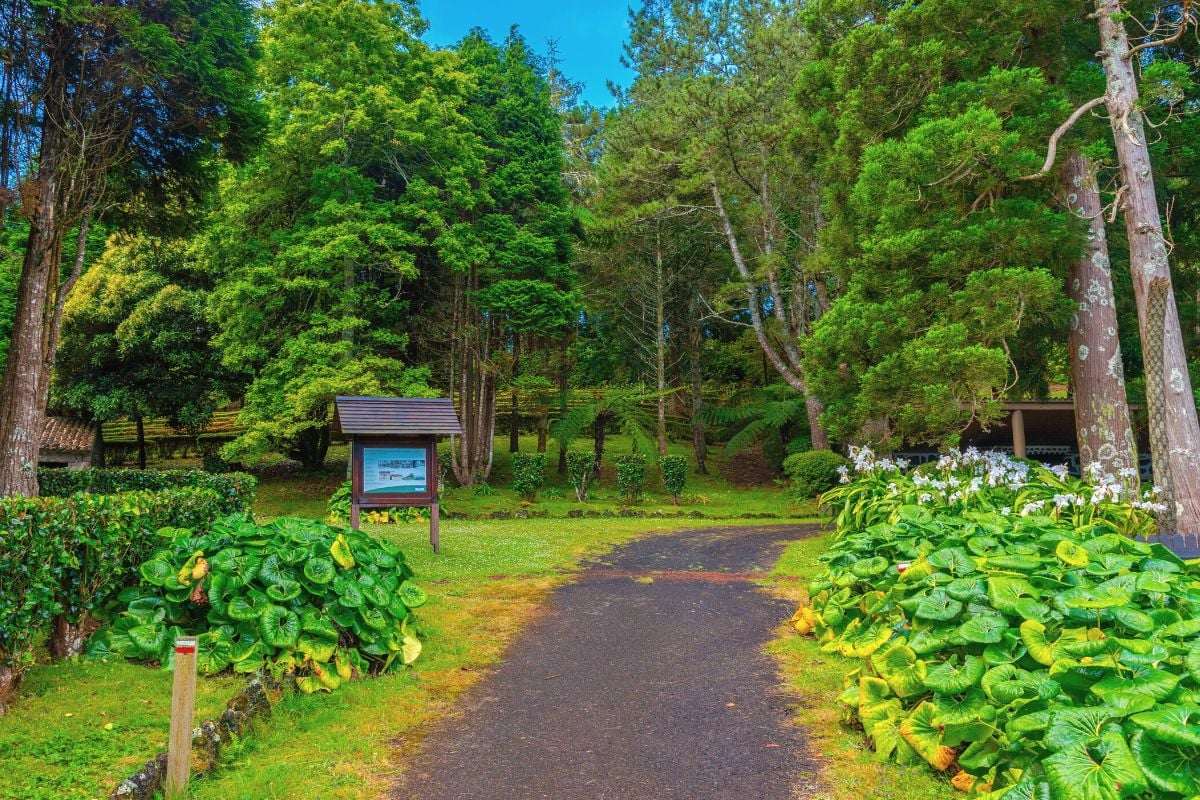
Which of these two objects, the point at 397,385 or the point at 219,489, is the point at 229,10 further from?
the point at 397,385

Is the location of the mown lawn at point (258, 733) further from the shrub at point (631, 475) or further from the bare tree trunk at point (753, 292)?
the bare tree trunk at point (753, 292)

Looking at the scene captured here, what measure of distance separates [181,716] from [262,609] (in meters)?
1.63

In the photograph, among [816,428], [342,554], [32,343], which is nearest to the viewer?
[342,554]

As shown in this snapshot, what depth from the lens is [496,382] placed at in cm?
2170

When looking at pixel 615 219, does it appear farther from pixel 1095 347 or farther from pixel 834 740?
pixel 834 740

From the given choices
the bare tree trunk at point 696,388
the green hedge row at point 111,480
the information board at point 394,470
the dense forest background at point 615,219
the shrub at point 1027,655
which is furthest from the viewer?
the bare tree trunk at point 696,388

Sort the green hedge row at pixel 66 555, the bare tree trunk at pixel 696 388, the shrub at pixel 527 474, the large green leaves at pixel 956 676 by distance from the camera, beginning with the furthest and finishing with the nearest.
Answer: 1. the bare tree trunk at pixel 696 388
2. the shrub at pixel 527 474
3. the green hedge row at pixel 66 555
4. the large green leaves at pixel 956 676

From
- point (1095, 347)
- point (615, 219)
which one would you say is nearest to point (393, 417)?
point (1095, 347)

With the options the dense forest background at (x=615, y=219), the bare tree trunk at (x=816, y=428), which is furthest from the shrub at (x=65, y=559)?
the bare tree trunk at (x=816, y=428)

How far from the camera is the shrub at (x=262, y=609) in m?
4.79

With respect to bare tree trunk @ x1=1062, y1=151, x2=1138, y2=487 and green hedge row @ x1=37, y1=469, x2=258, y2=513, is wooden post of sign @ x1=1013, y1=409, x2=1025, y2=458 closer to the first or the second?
bare tree trunk @ x1=1062, y1=151, x2=1138, y2=487

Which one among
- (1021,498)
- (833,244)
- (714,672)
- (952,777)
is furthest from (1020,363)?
(952,777)

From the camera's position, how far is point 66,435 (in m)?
20.6

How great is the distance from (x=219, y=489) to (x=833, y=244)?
1031cm
